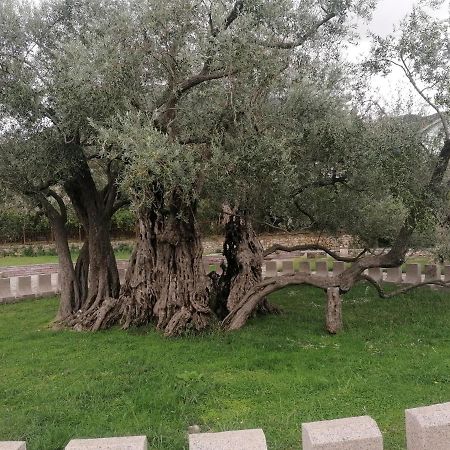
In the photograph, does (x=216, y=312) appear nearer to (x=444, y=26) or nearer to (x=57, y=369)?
(x=57, y=369)

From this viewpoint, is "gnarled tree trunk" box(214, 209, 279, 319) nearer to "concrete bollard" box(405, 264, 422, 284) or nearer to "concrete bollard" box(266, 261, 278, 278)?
"concrete bollard" box(405, 264, 422, 284)

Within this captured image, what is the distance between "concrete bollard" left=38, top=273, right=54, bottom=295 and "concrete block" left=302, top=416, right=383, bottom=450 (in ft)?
50.8

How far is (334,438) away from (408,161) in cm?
718

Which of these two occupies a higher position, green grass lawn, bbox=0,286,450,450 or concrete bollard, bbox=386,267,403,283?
concrete bollard, bbox=386,267,403,283

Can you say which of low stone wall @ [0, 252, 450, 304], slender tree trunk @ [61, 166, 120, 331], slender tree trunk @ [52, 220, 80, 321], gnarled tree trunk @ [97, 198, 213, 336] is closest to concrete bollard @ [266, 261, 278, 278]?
low stone wall @ [0, 252, 450, 304]

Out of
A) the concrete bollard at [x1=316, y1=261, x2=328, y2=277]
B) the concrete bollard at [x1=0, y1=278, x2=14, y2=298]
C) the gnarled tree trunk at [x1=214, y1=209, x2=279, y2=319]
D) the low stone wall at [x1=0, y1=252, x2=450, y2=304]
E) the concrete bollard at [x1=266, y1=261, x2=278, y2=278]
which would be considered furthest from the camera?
the concrete bollard at [x1=266, y1=261, x2=278, y2=278]

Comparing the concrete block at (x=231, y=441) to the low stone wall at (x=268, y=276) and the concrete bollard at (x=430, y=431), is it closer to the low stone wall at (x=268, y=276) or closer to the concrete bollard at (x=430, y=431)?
the concrete bollard at (x=430, y=431)

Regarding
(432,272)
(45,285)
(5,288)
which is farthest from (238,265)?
(5,288)

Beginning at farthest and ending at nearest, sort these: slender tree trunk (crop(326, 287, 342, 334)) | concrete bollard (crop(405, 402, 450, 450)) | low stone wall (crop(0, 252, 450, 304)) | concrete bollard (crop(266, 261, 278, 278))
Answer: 1. concrete bollard (crop(266, 261, 278, 278))
2. low stone wall (crop(0, 252, 450, 304))
3. slender tree trunk (crop(326, 287, 342, 334))
4. concrete bollard (crop(405, 402, 450, 450))

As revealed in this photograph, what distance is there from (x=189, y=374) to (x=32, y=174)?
5136 mm

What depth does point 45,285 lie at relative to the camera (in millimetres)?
17438

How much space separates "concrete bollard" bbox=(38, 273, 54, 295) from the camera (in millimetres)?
17250

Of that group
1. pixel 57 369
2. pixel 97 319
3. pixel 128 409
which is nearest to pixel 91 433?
pixel 128 409

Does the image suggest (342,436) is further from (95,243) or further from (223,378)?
(95,243)
